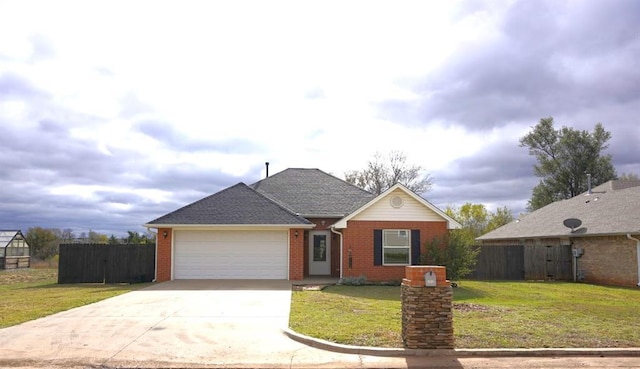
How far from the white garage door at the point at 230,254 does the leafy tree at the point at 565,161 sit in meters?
33.4

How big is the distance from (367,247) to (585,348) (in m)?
12.7

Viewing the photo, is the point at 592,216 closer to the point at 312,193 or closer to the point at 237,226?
the point at 312,193

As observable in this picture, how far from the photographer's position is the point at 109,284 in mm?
21406

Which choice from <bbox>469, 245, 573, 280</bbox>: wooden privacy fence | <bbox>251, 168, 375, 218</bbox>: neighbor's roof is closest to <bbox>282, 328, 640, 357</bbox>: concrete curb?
<bbox>251, 168, 375, 218</bbox>: neighbor's roof

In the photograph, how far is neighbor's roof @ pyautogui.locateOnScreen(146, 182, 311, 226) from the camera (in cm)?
2100

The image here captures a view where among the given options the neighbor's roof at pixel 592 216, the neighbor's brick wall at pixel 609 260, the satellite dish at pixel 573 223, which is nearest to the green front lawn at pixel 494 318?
the neighbor's brick wall at pixel 609 260

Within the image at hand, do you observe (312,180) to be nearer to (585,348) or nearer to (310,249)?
(310,249)

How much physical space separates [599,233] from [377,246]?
31.4ft

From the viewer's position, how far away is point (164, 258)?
21.4 metres

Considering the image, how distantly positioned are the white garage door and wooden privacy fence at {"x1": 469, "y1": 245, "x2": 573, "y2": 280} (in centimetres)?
951

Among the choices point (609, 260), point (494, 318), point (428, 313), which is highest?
point (609, 260)

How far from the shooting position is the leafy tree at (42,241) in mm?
53531

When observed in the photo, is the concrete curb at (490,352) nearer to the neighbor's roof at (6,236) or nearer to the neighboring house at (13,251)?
the neighboring house at (13,251)

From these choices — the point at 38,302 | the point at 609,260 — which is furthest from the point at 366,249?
the point at 38,302
